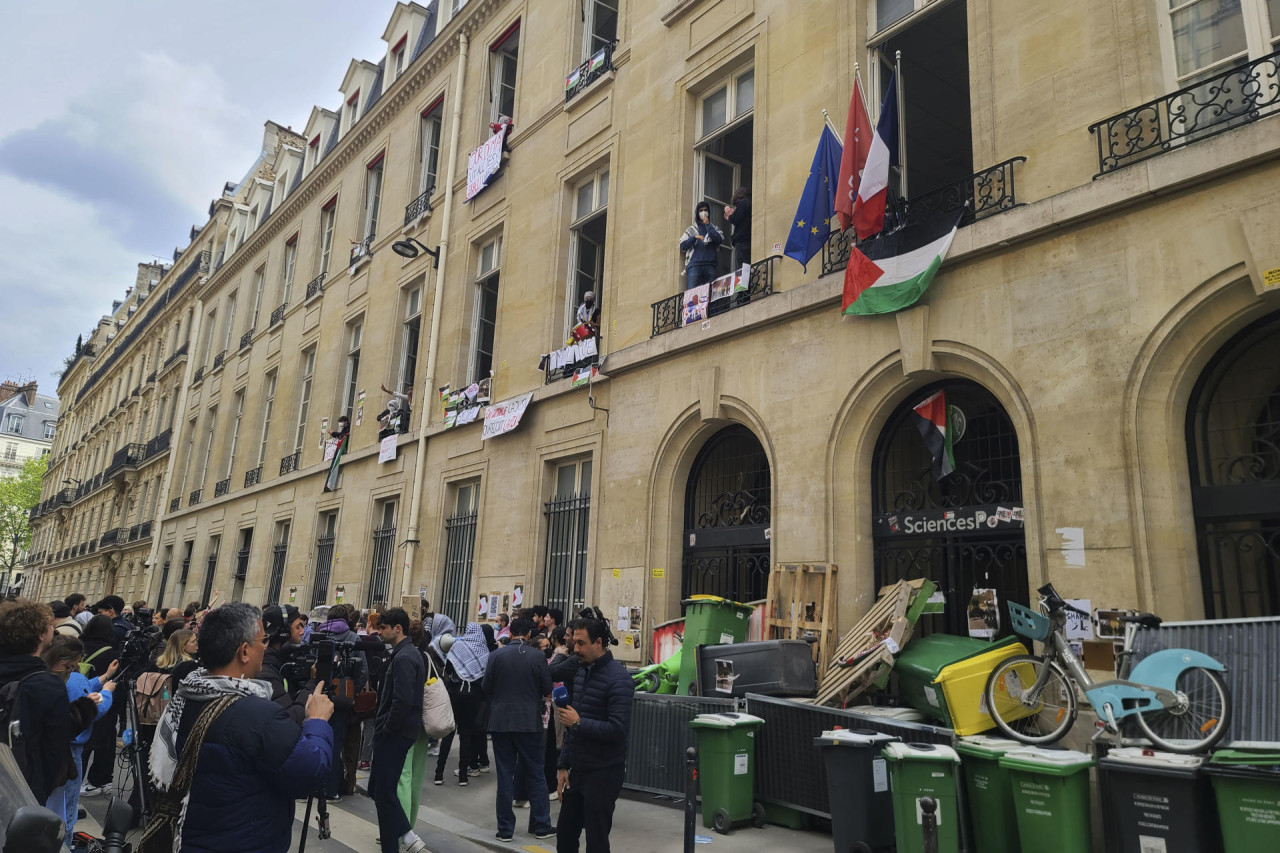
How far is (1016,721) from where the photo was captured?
6215mm

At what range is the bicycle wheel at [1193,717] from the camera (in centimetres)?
488

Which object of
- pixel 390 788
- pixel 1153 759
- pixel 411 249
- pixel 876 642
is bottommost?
pixel 390 788

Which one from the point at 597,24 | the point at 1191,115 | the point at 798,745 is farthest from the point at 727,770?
the point at 597,24

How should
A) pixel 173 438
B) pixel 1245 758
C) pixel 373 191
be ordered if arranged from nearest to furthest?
1. pixel 1245 758
2. pixel 373 191
3. pixel 173 438

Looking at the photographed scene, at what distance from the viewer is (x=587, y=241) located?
587 inches

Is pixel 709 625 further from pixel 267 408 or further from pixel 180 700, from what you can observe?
pixel 267 408

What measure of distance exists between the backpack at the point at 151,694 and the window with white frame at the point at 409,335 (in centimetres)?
1255

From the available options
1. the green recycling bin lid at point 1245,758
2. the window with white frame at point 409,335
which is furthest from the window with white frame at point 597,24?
the green recycling bin lid at point 1245,758

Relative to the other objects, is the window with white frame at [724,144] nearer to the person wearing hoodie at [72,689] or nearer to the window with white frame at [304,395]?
the person wearing hoodie at [72,689]

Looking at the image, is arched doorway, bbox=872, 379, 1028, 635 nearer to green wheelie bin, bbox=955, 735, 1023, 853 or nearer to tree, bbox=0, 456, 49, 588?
green wheelie bin, bbox=955, 735, 1023, 853

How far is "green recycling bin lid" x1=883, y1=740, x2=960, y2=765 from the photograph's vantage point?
4969 millimetres

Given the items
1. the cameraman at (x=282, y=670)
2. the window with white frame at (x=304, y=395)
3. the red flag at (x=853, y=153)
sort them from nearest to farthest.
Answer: the cameraman at (x=282, y=670)
the red flag at (x=853, y=153)
the window with white frame at (x=304, y=395)

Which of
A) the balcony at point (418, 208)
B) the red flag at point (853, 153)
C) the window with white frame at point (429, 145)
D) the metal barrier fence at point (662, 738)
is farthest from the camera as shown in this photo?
the window with white frame at point (429, 145)

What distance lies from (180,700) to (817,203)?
811 cm
